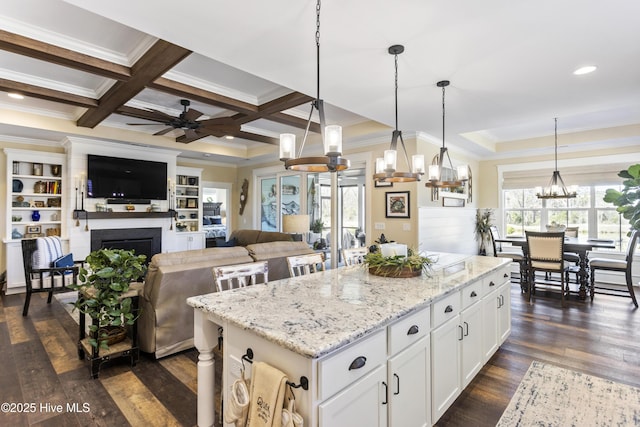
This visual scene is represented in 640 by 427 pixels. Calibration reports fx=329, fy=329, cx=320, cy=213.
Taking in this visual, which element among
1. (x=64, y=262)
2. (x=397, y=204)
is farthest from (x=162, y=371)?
(x=397, y=204)

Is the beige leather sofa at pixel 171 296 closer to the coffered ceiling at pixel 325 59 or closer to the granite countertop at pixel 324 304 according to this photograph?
the granite countertop at pixel 324 304

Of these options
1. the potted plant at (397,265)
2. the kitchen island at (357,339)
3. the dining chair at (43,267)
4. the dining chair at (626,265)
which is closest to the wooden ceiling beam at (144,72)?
the dining chair at (43,267)

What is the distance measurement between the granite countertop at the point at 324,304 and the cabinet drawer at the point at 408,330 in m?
0.06

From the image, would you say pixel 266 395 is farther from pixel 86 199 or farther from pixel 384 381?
pixel 86 199

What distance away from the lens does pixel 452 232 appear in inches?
238

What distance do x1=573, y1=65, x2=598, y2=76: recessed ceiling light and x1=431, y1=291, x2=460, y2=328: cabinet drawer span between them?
Result: 235 centimetres

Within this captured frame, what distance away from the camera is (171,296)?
2826mm

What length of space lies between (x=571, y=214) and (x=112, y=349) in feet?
25.5

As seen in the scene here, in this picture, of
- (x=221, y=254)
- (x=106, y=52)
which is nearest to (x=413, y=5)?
(x=221, y=254)

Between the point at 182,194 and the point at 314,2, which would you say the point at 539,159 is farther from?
the point at 182,194

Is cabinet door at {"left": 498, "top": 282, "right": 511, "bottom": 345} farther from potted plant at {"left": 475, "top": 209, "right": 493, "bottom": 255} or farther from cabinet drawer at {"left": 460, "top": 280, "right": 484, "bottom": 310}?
potted plant at {"left": 475, "top": 209, "right": 493, "bottom": 255}

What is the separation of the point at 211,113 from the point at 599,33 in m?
4.65

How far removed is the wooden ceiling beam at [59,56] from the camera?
2.73m

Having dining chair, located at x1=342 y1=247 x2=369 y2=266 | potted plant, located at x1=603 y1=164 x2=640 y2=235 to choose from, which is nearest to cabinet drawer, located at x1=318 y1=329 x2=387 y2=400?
dining chair, located at x1=342 y1=247 x2=369 y2=266
